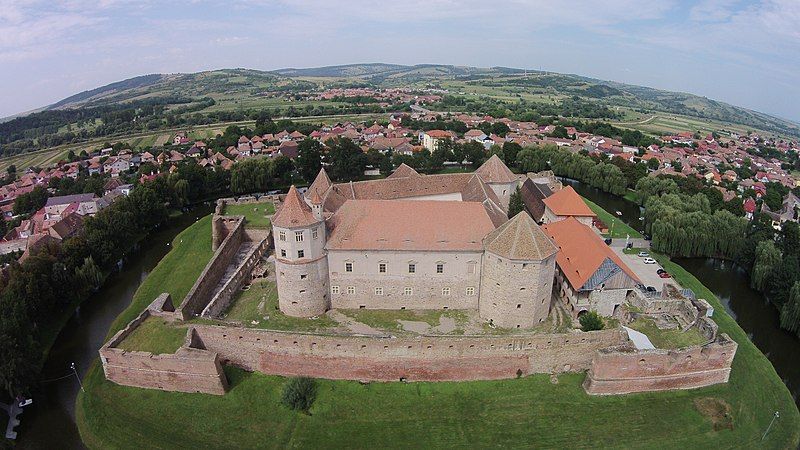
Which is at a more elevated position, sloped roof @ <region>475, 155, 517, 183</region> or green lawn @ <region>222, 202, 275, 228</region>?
sloped roof @ <region>475, 155, 517, 183</region>

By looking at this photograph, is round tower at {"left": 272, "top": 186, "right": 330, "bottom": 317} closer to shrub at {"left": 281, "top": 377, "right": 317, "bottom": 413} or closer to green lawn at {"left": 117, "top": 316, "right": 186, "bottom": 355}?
shrub at {"left": 281, "top": 377, "right": 317, "bottom": 413}

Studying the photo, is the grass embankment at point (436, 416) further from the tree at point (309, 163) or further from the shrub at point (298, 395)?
the tree at point (309, 163)

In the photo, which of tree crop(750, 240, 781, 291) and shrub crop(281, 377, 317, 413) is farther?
tree crop(750, 240, 781, 291)

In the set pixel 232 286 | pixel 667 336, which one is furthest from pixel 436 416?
pixel 232 286

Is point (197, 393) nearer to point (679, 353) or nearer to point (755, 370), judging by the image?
point (679, 353)

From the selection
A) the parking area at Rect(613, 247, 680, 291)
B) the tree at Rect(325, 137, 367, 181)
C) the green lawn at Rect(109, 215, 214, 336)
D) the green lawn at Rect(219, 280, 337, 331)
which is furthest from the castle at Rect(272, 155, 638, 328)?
the tree at Rect(325, 137, 367, 181)

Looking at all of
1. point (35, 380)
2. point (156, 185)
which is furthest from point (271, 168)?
point (35, 380)
